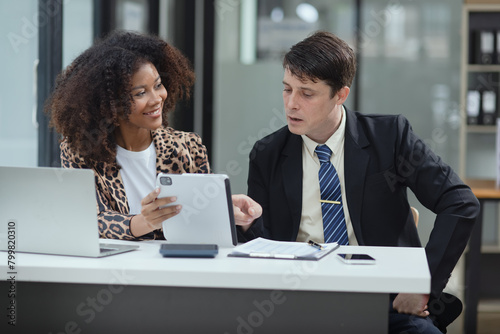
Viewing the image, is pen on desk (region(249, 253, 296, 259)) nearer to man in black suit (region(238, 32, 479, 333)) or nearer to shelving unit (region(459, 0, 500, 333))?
man in black suit (region(238, 32, 479, 333))

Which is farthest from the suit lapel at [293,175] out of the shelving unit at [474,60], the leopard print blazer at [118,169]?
the shelving unit at [474,60]

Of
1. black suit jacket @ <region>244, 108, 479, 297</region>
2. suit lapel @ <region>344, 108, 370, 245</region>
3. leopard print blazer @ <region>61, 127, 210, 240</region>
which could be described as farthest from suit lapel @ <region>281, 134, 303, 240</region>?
leopard print blazer @ <region>61, 127, 210, 240</region>

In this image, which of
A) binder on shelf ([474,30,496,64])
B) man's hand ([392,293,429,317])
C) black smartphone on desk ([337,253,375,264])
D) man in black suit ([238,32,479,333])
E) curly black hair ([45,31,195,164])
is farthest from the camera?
binder on shelf ([474,30,496,64])

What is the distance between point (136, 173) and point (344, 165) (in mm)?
671

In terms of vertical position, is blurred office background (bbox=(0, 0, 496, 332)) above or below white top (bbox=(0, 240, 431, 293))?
above

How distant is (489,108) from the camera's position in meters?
4.98

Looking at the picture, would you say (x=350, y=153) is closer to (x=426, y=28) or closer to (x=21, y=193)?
(x=21, y=193)

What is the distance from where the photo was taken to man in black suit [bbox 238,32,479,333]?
6.44 feet

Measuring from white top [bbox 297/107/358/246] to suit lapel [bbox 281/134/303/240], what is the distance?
2 centimetres

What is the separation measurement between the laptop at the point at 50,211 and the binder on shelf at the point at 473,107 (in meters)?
4.01

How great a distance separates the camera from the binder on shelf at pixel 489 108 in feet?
16.2

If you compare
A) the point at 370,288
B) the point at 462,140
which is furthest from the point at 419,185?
the point at 462,140

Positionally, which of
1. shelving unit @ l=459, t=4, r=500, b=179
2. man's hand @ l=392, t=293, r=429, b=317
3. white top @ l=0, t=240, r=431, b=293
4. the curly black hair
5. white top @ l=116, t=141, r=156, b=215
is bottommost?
man's hand @ l=392, t=293, r=429, b=317

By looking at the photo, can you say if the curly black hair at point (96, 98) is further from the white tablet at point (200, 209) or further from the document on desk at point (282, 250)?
the document on desk at point (282, 250)
